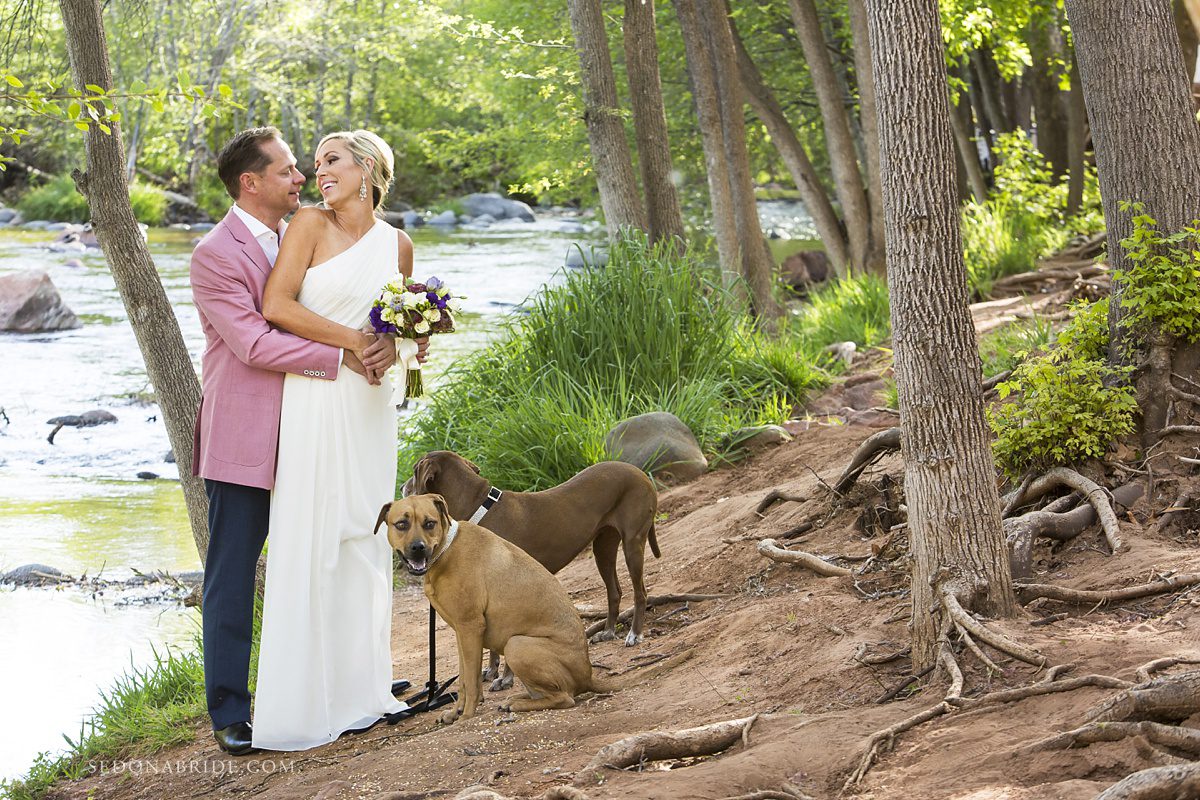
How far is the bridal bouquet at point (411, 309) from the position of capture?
16.6ft

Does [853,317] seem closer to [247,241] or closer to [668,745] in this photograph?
[247,241]

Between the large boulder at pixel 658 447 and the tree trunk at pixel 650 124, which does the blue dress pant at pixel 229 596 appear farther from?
the tree trunk at pixel 650 124

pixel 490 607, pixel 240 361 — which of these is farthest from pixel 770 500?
pixel 240 361

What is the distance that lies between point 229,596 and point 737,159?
399 inches

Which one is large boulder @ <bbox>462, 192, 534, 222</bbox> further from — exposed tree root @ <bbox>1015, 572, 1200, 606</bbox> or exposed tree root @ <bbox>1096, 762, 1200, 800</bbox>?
exposed tree root @ <bbox>1096, 762, 1200, 800</bbox>

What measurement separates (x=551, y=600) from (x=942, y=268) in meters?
2.06

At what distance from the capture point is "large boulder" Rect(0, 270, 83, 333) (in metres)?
19.5

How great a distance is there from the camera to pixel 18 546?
33.6 feet

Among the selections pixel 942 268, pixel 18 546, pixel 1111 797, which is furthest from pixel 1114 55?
pixel 18 546

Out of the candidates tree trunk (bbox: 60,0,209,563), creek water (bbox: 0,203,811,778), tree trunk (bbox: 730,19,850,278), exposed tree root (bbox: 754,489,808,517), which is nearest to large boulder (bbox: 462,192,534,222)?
creek water (bbox: 0,203,811,778)

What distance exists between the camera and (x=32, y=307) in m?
19.6

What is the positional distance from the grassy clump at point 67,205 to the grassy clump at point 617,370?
2622 cm

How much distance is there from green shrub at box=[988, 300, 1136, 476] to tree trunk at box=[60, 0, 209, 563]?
432 centimetres

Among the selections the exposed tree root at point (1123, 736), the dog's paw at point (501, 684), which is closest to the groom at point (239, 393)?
the dog's paw at point (501, 684)
